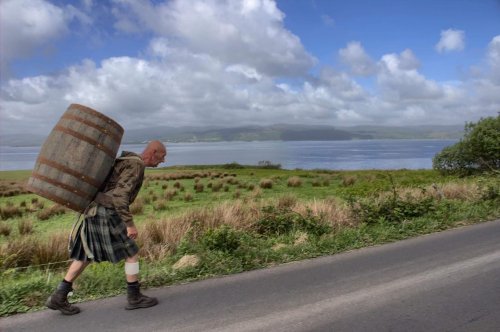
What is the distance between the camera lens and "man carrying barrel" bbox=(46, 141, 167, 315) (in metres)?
4.70

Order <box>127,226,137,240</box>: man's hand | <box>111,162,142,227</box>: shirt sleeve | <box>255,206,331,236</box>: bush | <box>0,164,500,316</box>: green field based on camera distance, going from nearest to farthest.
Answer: <box>111,162,142,227</box>: shirt sleeve
<box>127,226,137,240</box>: man's hand
<box>0,164,500,316</box>: green field
<box>255,206,331,236</box>: bush

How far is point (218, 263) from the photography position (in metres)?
6.50

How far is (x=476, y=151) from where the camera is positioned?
96.7ft

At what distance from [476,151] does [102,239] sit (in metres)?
29.6

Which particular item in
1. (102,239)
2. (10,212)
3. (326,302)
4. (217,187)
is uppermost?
(102,239)

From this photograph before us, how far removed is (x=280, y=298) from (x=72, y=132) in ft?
9.51

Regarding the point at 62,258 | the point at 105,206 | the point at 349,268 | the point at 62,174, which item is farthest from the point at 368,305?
the point at 62,258

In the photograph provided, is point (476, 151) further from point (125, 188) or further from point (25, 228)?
point (125, 188)

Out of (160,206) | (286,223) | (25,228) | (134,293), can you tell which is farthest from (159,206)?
(134,293)

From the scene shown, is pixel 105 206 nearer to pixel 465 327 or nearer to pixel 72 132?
pixel 72 132

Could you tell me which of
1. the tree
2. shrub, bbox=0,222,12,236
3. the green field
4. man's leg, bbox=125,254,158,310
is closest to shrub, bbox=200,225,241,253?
the green field

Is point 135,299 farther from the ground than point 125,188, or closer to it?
closer to it

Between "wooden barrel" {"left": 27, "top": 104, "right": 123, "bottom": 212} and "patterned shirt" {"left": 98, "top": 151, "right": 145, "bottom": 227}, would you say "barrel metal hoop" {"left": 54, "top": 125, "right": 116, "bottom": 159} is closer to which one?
"wooden barrel" {"left": 27, "top": 104, "right": 123, "bottom": 212}

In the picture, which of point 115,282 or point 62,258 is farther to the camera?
point 62,258
